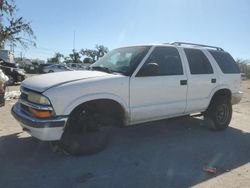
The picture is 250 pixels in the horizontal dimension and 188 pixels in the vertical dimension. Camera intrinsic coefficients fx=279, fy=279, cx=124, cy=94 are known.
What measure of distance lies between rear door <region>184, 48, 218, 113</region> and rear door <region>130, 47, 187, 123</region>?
8.8 inches

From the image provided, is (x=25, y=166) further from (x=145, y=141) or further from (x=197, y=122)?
(x=197, y=122)

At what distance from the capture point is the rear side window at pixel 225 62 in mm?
6578

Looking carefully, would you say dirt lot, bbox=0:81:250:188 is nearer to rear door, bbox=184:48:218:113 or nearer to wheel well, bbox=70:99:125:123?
wheel well, bbox=70:99:125:123

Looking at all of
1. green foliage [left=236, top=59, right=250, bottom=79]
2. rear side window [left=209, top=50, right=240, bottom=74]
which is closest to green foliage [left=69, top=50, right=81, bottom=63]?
green foliage [left=236, top=59, right=250, bottom=79]

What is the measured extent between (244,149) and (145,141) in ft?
6.28

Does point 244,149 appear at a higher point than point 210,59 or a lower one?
lower

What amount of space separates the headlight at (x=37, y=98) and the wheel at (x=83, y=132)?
52 cm

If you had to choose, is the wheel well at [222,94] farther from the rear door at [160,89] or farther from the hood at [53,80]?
the hood at [53,80]

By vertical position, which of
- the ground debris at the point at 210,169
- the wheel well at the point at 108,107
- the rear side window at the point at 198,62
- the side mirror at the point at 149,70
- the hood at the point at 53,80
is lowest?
the ground debris at the point at 210,169

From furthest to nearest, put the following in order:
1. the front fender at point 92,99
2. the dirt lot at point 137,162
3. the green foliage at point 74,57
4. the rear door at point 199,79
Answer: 1. the green foliage at point 74,57
2. the rear door at point 199,79
3. the front fender at point 92,99
4. the dirt lot at point 137,162

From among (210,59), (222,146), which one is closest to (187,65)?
(210,59)

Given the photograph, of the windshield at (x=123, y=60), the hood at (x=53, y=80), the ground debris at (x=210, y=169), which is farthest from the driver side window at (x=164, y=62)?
the ground debris at (x=210, y=169)

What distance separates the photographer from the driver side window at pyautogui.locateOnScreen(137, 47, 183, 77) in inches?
193

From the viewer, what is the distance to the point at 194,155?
4.92 metres
